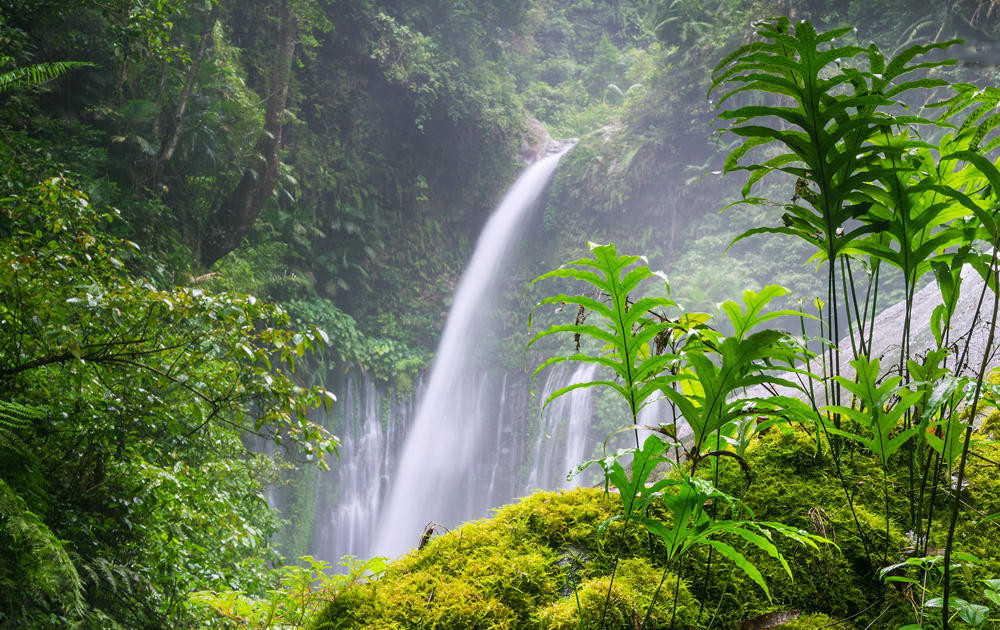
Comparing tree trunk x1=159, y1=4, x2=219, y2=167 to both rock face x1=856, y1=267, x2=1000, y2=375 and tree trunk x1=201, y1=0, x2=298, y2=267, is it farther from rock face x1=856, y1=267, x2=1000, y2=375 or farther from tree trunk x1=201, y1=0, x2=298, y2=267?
rock face x1=856, y1=267, x2=1000, y2=375

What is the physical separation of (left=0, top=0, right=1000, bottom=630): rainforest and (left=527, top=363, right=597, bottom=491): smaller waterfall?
7 cm

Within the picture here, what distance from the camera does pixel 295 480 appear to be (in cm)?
900

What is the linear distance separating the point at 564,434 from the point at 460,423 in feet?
8.04

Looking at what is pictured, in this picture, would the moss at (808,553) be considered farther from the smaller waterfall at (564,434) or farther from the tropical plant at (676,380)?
the smaller waterfall at (564,434)

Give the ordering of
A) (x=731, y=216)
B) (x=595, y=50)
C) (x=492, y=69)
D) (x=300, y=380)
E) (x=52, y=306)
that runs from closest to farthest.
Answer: (x=52, y=306) → (x=300, y=380) → (x=731, y=216) → (x=492, y=69) → (x=595, y=50)

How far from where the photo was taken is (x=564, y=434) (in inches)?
412

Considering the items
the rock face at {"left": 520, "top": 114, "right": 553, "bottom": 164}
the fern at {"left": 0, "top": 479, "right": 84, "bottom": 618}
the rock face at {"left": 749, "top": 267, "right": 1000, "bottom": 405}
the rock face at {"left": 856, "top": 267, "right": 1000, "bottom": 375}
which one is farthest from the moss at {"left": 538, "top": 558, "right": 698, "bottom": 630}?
the rock face at {"left": 520, "top": 114, "right": 553, "bottom": 164}

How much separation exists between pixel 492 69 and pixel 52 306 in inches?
485

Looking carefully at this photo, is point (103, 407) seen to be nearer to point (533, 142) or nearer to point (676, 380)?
point (676, 380)

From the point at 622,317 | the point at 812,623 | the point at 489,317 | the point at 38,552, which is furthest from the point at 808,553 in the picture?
the point at 489,317

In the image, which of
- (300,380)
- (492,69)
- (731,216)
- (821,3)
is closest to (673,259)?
(731,216)

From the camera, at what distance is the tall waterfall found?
35.3 ft

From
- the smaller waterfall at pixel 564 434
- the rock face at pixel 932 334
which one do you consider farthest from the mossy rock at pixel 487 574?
the smaller waterfall at pixel 564 434

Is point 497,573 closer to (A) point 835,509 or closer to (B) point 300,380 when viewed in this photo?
(A) point 835,509
